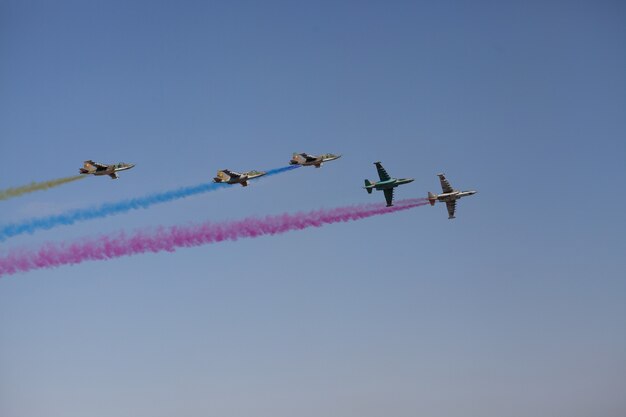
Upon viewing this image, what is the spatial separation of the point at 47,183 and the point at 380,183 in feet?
198

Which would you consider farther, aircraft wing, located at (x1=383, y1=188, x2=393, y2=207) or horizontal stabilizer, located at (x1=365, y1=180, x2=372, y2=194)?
aircraft wing, located at (x1=383, y1=188, x2=393, y2=207)

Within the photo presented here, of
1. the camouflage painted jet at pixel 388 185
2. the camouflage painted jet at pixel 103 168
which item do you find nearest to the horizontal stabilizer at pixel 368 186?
the camouflage painted jet at pixel 388 185

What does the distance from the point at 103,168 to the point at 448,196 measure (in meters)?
64.3

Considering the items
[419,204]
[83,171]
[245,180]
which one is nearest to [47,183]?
[83,171]

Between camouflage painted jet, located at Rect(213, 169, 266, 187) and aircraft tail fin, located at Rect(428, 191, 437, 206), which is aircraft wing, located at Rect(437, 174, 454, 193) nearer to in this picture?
aircraft tail fin, located at Rect(428, 191, 437, 206)

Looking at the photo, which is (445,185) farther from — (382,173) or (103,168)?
(103,168)

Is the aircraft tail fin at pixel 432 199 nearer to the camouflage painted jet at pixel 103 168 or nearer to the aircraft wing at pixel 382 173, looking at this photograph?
the aircraft wing at pixel 382 173

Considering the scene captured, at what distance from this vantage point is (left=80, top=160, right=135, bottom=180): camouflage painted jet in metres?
137

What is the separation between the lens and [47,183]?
132625mm

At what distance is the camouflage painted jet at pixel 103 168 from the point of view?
137m

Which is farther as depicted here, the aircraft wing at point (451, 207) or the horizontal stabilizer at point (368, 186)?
the aircraft wing at point (451, 207)

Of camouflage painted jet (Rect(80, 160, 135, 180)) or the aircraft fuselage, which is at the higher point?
camouflage painted jet (Rect(80, 160, 135, 180))

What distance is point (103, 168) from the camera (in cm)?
13875

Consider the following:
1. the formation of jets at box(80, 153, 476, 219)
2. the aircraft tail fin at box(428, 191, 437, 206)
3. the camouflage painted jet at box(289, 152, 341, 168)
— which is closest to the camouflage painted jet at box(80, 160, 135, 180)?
the formation of jets at box(80, 153, 476, 219)
